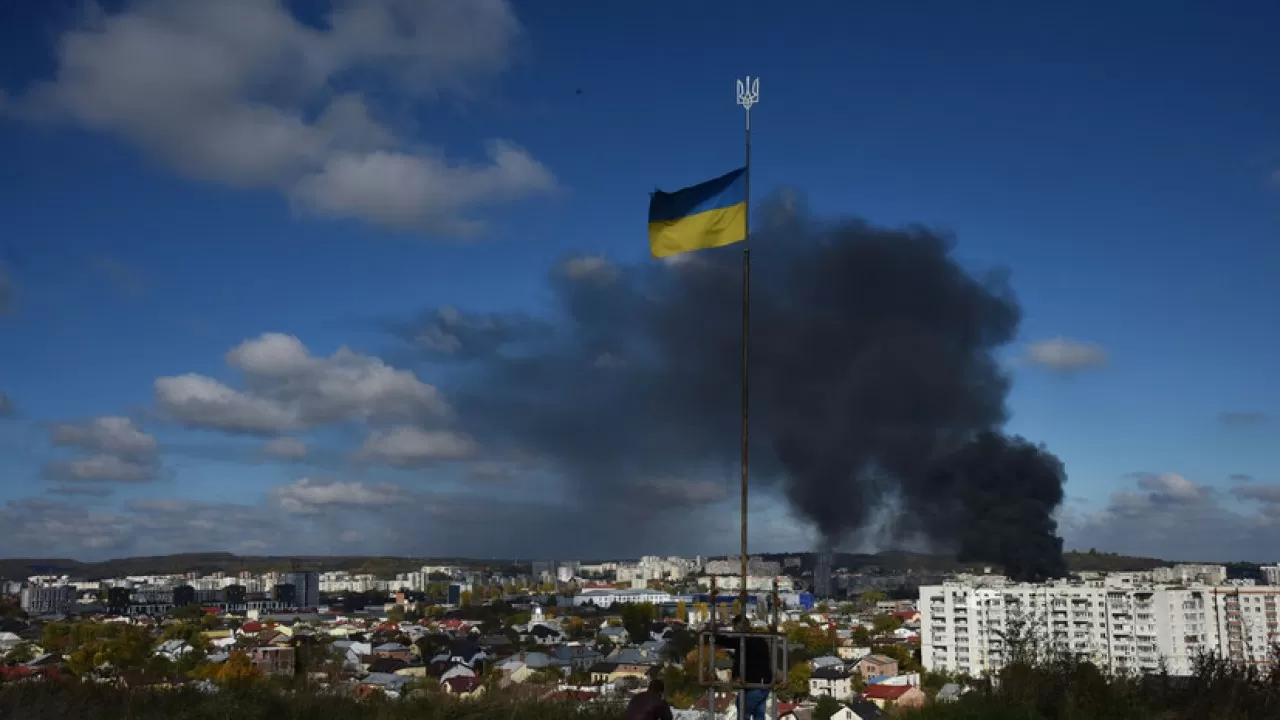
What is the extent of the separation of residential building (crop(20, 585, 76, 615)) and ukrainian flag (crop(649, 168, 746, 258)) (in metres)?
145

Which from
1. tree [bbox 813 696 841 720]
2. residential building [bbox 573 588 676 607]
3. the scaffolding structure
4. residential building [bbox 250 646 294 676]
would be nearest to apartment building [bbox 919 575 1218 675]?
tree [bbox 813 696 841 720]

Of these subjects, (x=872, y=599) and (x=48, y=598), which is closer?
(x=872, y=599)

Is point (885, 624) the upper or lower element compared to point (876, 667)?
lower

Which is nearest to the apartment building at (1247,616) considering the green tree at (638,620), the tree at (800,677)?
the tree at (800,677)

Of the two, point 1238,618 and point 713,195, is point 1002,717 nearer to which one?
point 713,195

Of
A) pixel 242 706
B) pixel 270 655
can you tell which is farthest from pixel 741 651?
pixel 270 655

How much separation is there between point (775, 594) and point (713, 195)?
4.36 meters

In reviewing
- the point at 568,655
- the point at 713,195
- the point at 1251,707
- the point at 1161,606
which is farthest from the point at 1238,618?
the point at 713,195

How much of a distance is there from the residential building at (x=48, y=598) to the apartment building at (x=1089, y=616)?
121 meters

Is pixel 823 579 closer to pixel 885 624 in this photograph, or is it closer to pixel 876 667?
pixel 885 624

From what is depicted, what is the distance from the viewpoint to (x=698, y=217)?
34.1ft

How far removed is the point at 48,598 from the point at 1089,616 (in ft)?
453

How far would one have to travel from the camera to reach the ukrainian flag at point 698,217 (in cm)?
1019

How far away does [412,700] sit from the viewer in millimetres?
10672
